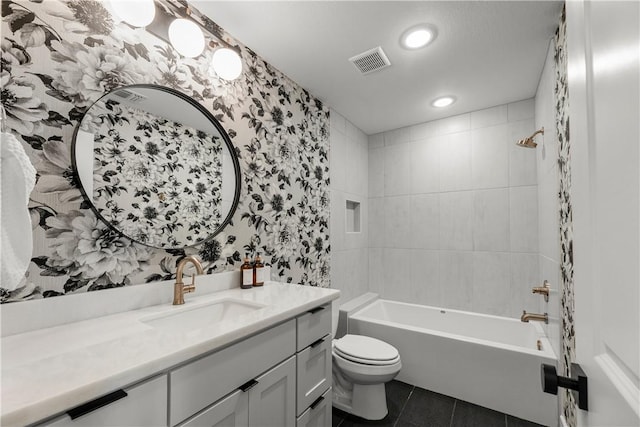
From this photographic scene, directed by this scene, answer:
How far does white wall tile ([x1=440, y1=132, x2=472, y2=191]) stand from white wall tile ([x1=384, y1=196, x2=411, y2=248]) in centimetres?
44

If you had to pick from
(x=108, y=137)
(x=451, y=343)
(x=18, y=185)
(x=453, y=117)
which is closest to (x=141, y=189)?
(x=108, y=137)

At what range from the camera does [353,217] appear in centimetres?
→ 308

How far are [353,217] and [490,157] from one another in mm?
1442

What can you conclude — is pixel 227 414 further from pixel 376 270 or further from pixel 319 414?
pixel 376 270

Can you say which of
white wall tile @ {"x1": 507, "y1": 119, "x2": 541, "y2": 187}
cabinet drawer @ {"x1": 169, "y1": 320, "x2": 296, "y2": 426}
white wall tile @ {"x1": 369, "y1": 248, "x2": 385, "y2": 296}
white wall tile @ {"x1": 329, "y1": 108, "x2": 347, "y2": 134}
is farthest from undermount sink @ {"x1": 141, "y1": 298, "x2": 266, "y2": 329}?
white wall tile @ {"x1": 507, "y1": 119, "x2": 541, "y2": 187}

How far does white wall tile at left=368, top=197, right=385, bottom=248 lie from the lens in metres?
3.20

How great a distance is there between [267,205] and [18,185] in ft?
4.19

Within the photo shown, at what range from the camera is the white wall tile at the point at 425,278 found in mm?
2855

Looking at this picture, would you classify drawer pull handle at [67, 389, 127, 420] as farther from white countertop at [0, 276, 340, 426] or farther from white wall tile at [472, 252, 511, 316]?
white wall tile at [472, 252, 511, 316]

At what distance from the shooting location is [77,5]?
105 cm

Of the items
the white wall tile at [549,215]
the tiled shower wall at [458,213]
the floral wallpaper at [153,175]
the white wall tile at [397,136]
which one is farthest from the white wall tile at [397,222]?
the floral wallpaper at [153,175]

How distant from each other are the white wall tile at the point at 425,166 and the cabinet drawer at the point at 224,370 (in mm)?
2295

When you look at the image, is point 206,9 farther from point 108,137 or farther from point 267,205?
point 267,205

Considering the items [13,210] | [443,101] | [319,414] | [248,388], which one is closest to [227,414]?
[248,388]
